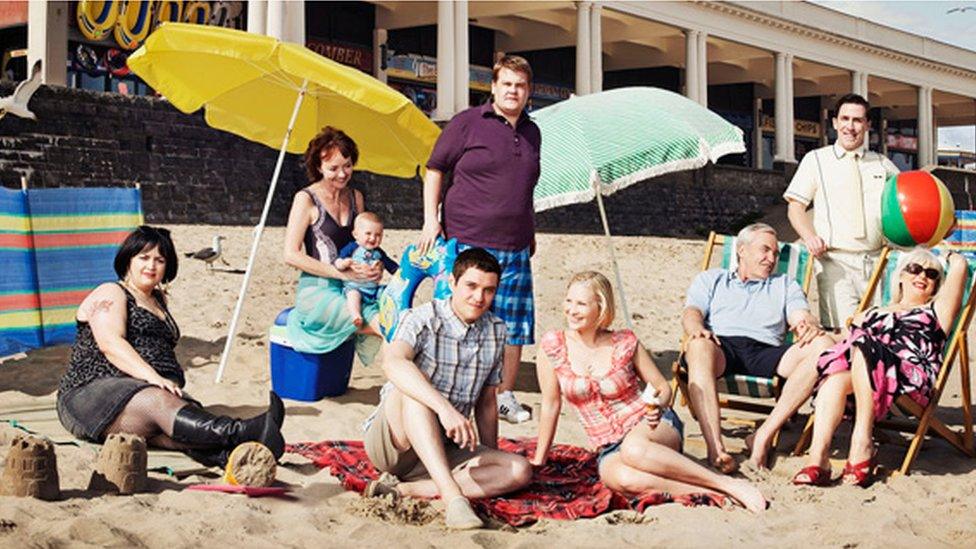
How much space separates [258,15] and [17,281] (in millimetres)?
16849

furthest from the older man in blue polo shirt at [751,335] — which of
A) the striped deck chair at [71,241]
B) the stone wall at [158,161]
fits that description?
the stone wall at [158,161]

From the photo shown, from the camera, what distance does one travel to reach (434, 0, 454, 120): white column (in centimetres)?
2727

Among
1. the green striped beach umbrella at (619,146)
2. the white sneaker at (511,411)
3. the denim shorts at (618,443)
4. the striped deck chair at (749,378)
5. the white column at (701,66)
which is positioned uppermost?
the white column at (701,66)

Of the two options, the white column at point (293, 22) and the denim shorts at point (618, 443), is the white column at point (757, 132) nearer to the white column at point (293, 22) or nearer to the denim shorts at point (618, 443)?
the white column at point (293, 22)

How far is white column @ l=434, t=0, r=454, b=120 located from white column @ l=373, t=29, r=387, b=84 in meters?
2.20

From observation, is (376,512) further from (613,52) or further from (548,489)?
(613,52)

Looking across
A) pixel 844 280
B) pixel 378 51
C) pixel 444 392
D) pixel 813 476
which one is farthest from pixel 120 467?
pixel 378 51

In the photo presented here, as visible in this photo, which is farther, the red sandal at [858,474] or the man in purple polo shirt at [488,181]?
the man in purple polo shirt at [488,181]

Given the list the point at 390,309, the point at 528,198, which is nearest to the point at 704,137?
the point at 528,198

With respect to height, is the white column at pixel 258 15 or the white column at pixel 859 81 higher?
the white column at pixel 859 81

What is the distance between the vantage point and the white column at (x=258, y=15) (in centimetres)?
2305

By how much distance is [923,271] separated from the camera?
5387 mm

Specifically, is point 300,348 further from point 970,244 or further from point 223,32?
point 970,244

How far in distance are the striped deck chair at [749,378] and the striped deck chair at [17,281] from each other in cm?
396
